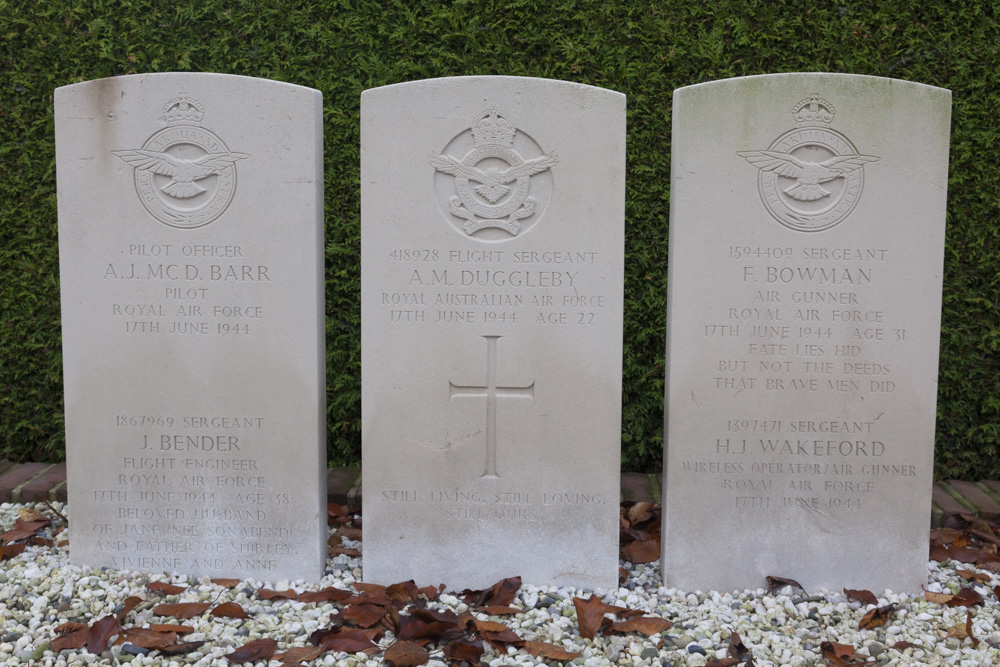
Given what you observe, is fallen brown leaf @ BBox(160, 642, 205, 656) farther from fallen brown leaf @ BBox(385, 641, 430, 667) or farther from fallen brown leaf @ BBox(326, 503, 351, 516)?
fallen brown leaf @ BBox(326, 503, 351, 516)

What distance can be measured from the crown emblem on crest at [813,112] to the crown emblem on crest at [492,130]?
1.02m

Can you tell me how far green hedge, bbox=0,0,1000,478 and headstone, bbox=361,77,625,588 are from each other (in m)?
1.07

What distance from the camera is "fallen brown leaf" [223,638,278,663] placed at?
8.53 feet

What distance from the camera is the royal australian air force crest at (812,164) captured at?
300 cm

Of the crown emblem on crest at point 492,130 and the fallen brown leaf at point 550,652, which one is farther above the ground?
the crown emblem on crest at point 492,130

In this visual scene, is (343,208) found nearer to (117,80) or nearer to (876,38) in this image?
(117,80)

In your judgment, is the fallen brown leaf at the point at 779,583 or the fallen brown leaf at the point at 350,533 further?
the fallen brown leaf at the point at 350,533

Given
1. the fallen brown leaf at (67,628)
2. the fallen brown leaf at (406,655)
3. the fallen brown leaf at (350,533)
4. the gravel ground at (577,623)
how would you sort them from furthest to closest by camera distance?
1. the fallen brown leaf at (350,533)
2. the fallen brown leaf at (67,628)
3. the gravel ground at (577,623)
4. the fallen brown leaf at (406,655)

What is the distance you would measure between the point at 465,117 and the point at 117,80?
1295 millimetres

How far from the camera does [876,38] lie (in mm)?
3943

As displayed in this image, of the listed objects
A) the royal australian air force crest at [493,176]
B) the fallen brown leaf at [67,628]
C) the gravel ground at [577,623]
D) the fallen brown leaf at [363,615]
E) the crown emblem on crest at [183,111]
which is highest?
the crown emblem on crest at [183,111]

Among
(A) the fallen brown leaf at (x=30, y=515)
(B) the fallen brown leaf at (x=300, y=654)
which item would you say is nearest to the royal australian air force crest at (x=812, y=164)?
(B) the fallen brown leaf at (x=300, y=654)

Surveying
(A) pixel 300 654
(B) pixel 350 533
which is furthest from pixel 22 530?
(A) pixel 300 654

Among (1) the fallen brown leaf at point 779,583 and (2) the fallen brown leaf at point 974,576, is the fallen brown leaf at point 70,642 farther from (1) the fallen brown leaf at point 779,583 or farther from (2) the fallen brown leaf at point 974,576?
(2) the fallen brown leaf at point 974,576
